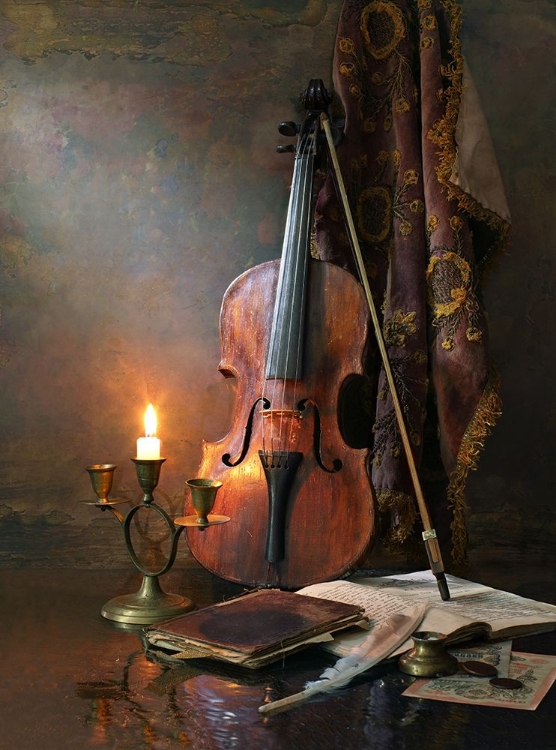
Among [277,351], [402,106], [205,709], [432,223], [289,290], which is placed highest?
[402,106]

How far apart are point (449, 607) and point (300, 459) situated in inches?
16.1

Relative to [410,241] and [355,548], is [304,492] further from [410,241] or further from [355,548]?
[410,241]

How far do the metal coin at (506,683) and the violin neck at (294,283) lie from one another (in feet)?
2.44

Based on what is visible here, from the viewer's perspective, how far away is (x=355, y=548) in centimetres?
159

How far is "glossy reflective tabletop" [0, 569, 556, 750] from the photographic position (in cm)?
99

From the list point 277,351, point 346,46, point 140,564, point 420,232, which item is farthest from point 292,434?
point 346,46

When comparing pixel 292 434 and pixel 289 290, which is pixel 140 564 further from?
pixel 289 290

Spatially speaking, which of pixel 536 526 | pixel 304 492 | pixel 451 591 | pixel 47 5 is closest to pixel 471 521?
pixel 536 526

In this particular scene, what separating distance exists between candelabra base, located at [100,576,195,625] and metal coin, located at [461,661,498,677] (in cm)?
58

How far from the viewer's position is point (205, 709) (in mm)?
1083

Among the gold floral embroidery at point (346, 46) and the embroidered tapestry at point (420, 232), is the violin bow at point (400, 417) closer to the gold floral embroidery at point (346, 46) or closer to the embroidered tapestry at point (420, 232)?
the embroidered tapestry at point (420, 232)

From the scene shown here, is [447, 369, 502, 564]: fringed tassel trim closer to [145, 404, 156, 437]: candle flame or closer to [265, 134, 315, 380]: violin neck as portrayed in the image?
[265, 134, 315, 380]: violin neck

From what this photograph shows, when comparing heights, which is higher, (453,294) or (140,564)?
(453,294)

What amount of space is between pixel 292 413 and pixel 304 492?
0.54ft
